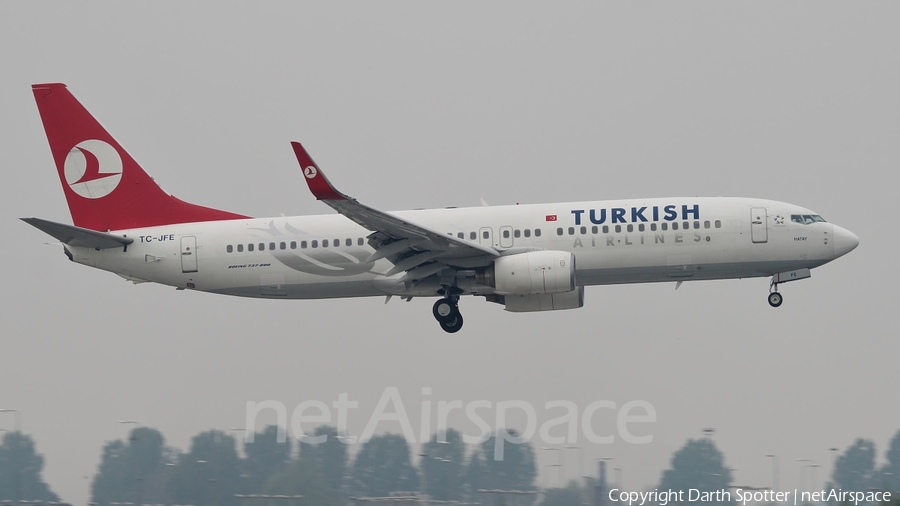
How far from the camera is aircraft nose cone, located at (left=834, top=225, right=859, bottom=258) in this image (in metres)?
37.7

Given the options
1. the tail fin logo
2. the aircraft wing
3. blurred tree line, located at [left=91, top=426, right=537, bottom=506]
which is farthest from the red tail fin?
blurred tree line, located at [left=91, top=426, right=537, bottom=506]

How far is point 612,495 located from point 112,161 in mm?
22905

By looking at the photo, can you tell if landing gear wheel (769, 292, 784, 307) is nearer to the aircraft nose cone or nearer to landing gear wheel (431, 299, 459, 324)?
the aircraft nose cone

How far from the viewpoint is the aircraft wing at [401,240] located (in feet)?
110

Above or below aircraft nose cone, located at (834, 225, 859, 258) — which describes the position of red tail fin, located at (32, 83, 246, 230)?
above

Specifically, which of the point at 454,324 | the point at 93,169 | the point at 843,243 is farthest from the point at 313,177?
the point at 843,243

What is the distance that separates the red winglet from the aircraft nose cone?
1750 centimetres

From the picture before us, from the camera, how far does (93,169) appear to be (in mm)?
41781

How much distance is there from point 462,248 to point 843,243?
43.9 feet

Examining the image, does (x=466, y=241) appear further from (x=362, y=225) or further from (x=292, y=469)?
(x=292, y=469)

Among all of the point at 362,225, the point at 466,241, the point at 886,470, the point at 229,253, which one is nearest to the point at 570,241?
the point at 466,241

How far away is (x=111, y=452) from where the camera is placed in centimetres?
4653

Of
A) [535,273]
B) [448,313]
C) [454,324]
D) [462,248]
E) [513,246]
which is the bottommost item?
[454,324]

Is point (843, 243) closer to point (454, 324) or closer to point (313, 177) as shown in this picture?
point (454, 324)
